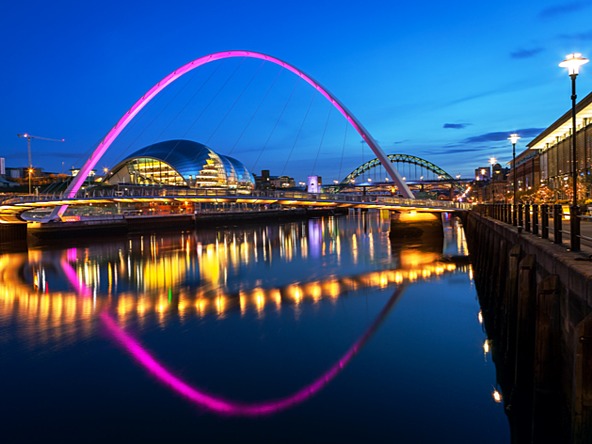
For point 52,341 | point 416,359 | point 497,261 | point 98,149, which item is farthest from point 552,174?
point 52,341

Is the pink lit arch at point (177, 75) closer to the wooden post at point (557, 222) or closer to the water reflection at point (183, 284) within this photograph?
the water reflection at point (183, 284)

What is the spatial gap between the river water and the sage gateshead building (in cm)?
7747

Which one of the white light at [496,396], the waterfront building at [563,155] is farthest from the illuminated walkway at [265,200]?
the white light at [496,396]

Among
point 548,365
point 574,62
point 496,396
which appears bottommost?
point 496,396

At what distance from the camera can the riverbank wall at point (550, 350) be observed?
21.0 feet

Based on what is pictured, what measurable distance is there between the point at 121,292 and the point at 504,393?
18.6 m

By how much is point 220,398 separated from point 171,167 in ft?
319

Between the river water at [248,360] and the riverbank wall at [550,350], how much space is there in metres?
0.54

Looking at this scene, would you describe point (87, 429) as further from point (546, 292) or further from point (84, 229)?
point (84, 229)

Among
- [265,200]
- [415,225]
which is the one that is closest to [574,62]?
[265,200]

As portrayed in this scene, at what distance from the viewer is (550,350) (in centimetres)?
877

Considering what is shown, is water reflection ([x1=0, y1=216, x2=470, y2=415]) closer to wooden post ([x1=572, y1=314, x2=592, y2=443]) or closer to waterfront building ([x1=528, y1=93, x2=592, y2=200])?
wooden post ([x1=572, y1=314, x2=592, y2=443])

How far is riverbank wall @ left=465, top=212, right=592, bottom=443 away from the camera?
640 cm

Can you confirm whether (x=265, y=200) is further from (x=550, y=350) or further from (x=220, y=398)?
(x=550, y=350)
